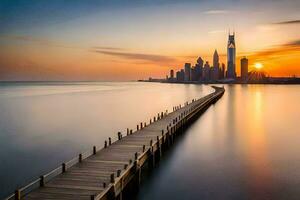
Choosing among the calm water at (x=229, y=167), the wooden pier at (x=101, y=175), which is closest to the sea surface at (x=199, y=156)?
the calm water at (x=229, y=167)

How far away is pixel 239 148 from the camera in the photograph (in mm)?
38156

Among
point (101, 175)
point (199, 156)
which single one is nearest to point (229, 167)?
point (199, 156)

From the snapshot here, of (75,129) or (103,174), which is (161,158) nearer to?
(103,174)

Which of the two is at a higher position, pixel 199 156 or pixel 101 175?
pixel 101 175

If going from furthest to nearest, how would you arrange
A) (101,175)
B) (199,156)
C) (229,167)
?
(199,156) → (229,167) → (101,175)

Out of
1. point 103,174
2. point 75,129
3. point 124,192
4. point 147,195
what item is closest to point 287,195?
point 147,195

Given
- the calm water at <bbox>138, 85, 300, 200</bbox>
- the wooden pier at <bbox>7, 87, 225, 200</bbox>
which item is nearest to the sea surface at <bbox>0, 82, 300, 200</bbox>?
the calm water at <bbox>138, 85, 300, 200</bbox>

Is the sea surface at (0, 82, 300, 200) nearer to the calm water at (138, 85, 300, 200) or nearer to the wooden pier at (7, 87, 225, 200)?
the calm water at (138, 85, 300, 200)

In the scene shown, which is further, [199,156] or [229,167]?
[199,156]

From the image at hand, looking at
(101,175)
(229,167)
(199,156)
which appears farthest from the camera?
(199,156)

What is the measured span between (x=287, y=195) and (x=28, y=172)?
22.1 m

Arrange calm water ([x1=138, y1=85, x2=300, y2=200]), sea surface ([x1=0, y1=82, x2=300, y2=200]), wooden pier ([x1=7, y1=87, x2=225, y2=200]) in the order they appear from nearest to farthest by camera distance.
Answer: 1. wooden pier ([x1=7, y1=87, x2=225, y2=200])
2. calm water ([x1=138, y1=85, x2=300, y2=200])
3. sea surface ([x1=0, y1=82, x2=300, y2=200])

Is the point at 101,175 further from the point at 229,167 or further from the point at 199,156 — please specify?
the point at 199,156

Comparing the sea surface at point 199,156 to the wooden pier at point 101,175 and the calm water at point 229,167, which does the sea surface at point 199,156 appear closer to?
the calm water at point 229,167
